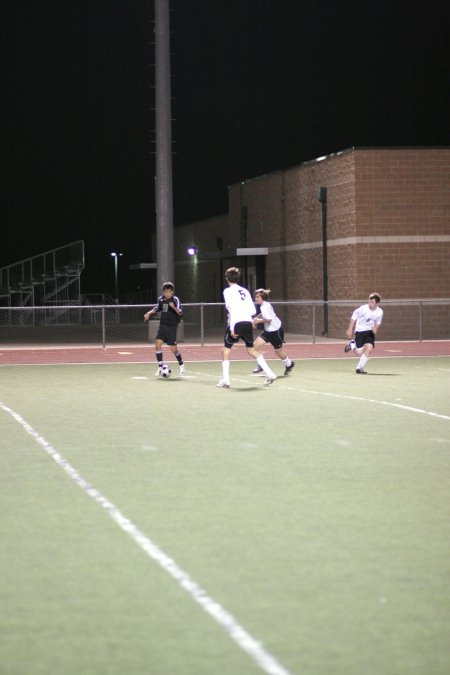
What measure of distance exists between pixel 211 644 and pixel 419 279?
108ft

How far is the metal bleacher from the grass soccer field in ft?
142

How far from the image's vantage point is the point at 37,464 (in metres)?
11.5

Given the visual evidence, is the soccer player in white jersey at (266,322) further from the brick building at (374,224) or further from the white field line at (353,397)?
the brick building at (374,224)

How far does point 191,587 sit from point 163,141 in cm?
3093

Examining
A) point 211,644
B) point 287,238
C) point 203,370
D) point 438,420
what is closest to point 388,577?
point 211,644

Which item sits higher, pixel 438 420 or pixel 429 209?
pixel 429 209

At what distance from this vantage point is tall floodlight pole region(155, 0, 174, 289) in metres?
36.2

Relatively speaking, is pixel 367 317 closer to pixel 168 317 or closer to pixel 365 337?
pixel 365 337

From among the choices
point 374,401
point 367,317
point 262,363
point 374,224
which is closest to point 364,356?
point 367,317

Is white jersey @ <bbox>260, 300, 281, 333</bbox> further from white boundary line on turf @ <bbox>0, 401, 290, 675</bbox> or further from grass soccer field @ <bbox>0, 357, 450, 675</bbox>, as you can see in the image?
white boundary line on turf @ <bbox>0, 401, 290, 675</bbox>

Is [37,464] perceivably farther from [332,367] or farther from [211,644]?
[332,367]

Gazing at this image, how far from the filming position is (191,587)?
669cm

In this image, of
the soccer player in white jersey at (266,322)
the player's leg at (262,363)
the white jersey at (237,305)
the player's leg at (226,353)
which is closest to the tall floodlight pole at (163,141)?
the soccer player in white jersey at (266,322)

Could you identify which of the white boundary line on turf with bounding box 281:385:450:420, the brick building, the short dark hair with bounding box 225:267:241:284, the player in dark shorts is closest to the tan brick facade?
the brick building
